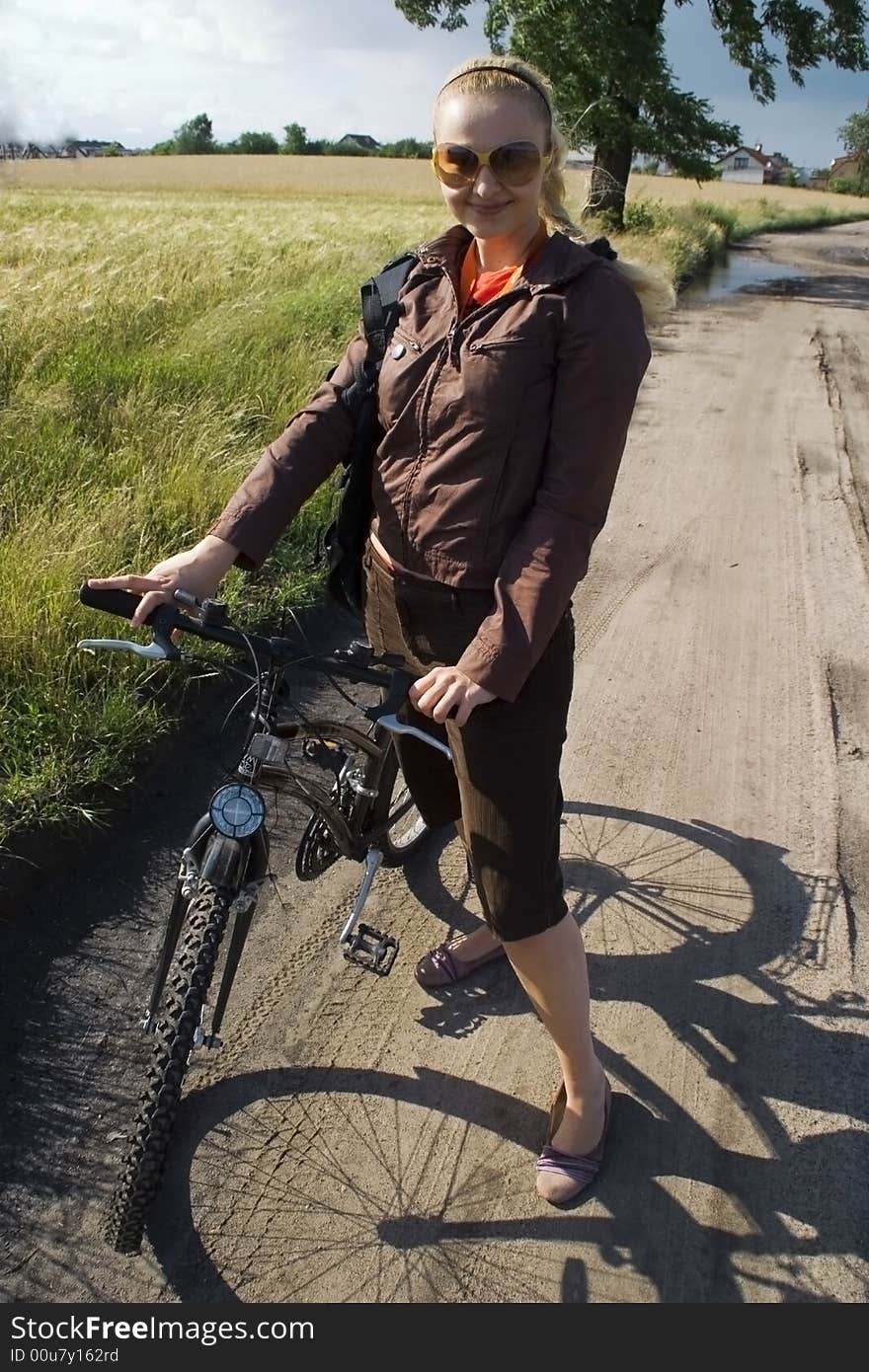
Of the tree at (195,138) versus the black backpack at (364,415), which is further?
the tree at (195,138)

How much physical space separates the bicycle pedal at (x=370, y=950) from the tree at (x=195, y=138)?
268 ft

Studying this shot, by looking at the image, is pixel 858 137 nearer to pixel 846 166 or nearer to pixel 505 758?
pixel 846 166

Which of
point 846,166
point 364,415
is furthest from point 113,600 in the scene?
point 846,166

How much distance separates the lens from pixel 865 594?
5.63 m

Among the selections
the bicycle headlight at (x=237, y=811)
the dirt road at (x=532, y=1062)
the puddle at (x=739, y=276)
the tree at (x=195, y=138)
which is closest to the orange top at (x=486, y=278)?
the bicycle headlight at (x=237, y=811)

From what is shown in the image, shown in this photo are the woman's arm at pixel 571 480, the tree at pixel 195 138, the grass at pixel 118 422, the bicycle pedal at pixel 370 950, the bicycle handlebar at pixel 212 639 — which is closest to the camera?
the woman's arm at pixel 571 480

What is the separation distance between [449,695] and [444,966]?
137cm

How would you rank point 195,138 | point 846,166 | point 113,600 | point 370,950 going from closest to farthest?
point 113,600, point 370,950, point 195,138, point 846,166

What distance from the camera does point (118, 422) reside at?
596 cm

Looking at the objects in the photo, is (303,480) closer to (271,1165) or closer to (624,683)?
(271,1165)

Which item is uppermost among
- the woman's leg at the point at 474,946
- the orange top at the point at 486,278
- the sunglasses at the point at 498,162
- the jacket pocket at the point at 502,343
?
the sunglasses at the point at 498,162

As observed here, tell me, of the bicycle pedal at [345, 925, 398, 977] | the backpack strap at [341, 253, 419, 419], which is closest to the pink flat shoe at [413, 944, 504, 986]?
the bicycle pedal at [345, 925, 398, 977]

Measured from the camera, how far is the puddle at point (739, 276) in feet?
62.0

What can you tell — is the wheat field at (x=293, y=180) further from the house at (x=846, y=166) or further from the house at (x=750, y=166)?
the house at (x=750, y=166)
